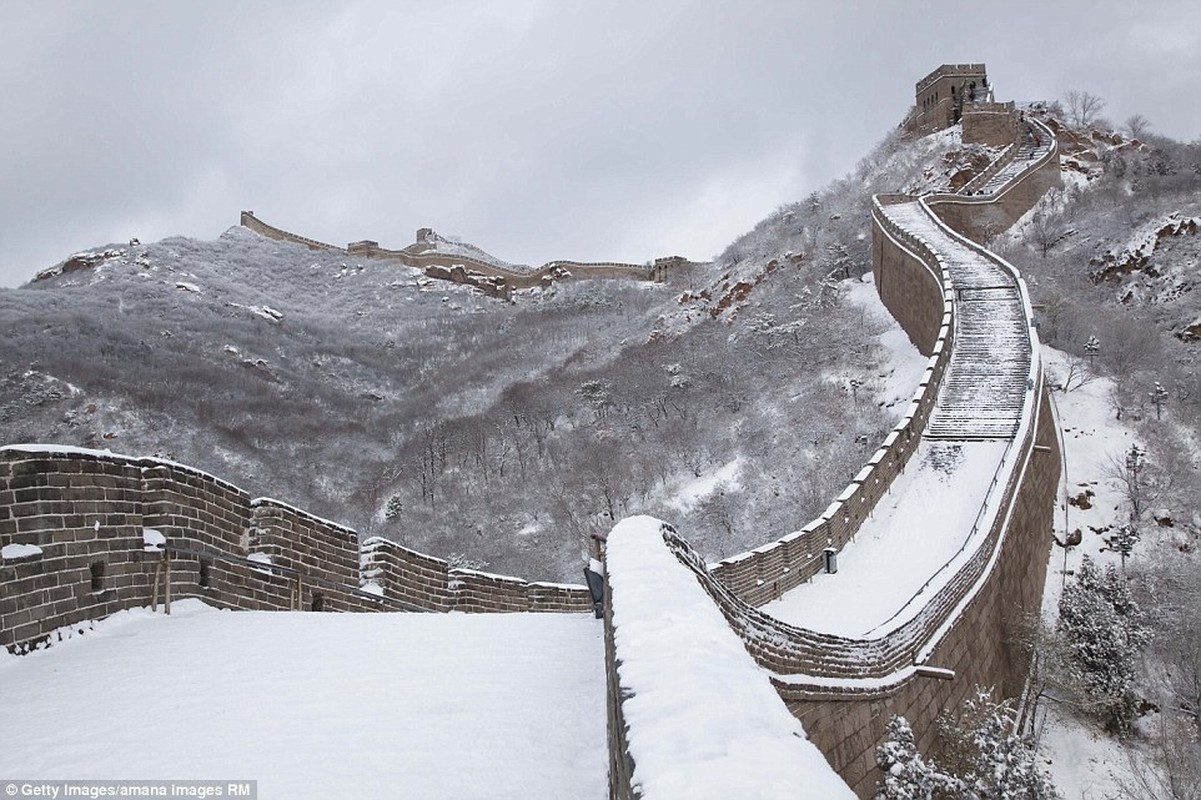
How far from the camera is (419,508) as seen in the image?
36250mm

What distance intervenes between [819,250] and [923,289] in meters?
15.3

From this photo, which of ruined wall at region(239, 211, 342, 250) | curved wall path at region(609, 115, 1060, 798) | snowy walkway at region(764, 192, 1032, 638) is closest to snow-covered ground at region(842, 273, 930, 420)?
curved wall path at region(609, 115, 1060, 798)

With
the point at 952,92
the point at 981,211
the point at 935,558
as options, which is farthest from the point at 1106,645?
the point at 952,92

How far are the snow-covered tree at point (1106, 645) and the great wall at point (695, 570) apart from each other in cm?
85

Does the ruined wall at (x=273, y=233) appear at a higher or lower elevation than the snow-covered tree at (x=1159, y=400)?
higher

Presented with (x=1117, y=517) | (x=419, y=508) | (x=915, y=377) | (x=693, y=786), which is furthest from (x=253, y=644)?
(x=419, y=508)

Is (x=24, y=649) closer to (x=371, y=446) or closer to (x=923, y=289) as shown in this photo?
(x=923, y=289)

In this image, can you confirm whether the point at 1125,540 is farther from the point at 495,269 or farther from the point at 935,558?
the point at 495,269

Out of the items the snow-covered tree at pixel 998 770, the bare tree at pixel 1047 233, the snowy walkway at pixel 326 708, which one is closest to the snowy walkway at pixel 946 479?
the snow-covered tree at pixel 998 770

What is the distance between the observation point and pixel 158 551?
7.63 meters

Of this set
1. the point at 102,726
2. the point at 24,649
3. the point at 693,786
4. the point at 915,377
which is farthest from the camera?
the point at 915,377

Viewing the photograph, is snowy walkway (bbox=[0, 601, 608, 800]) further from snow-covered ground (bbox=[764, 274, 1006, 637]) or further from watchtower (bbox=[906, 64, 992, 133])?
watchtower (bbox=[906, 64, 992, 133])

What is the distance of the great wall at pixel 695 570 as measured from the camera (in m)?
6.14

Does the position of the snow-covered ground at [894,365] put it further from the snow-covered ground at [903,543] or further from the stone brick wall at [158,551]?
the stone brick wall at [158,551]
